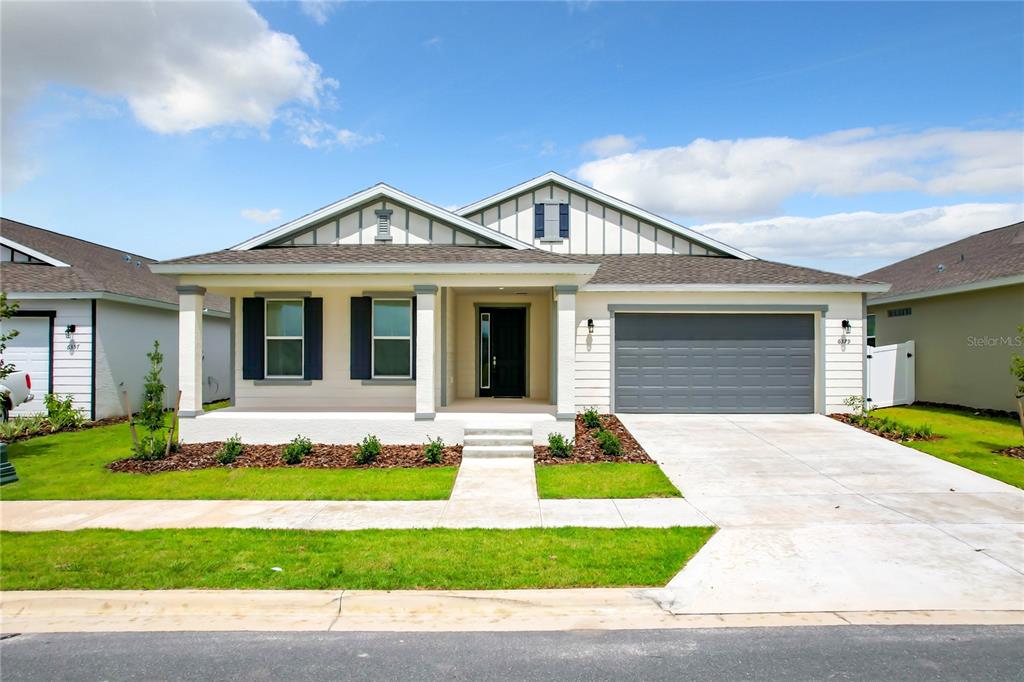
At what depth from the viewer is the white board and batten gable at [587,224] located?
1658 centimetres

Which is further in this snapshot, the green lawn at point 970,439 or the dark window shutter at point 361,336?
the dark window shutter at point 361,336

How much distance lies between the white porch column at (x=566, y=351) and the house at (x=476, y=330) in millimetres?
27

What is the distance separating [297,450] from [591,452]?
5060 mm

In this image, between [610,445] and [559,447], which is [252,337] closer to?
[559,447]

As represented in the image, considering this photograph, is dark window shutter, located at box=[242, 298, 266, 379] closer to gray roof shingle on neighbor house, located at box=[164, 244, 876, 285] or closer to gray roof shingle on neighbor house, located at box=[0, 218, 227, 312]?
gray roof shingle on neighbor house, located at box=[164, 244, 876, 285]

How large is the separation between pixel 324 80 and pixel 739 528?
13092 millimetres

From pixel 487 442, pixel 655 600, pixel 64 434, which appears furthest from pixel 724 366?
pixel 64 434

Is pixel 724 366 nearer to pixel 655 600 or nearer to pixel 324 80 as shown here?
pixel 655 600

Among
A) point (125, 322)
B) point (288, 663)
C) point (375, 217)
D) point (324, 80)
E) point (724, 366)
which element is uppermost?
point (324, 80)

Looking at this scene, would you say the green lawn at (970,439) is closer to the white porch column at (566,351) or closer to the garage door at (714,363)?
the garage door at (714,363)

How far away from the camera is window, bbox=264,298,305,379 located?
12945 millimetres

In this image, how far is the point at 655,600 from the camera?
4766mm

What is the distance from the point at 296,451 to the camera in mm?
10008

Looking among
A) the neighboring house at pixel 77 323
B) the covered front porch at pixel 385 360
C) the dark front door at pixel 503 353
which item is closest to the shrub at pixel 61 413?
the neighboring house at pixel 77 323
